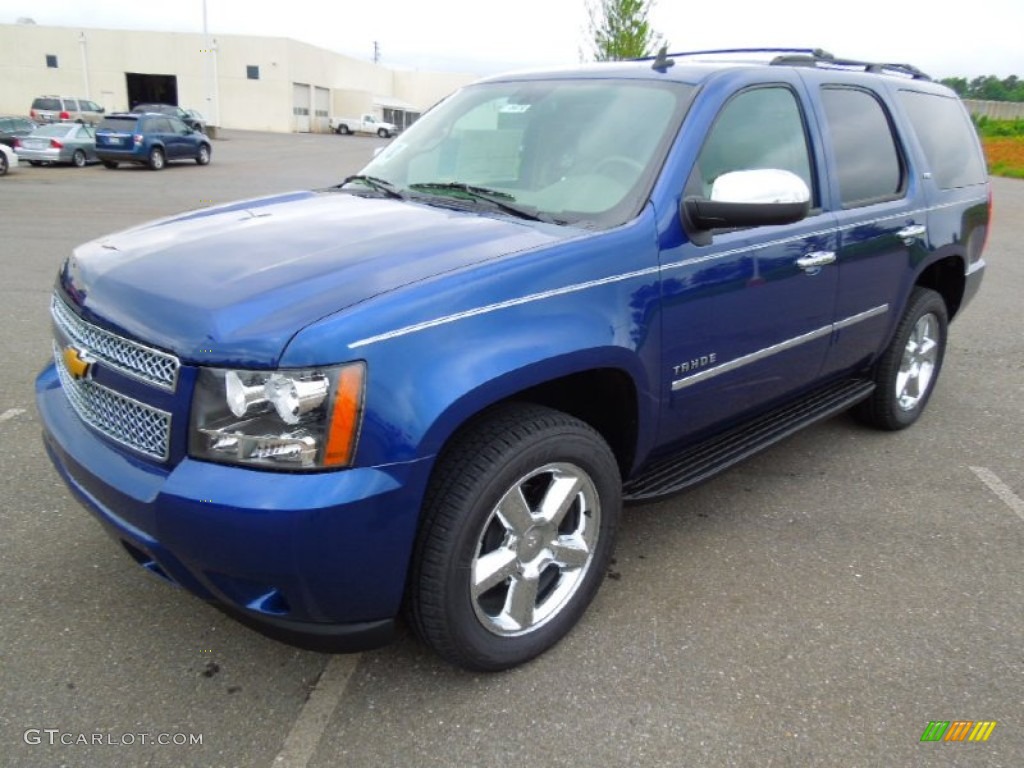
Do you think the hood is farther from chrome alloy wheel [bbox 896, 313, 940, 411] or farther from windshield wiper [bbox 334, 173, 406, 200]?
chrome alloy wheel [bbox 896, 313, 940, 411]

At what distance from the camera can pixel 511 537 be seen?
8.19 feet

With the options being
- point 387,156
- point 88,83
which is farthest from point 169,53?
point 387,156

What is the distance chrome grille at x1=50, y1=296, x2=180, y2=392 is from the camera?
6.99 ft

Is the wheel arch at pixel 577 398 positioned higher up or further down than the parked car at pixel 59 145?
higher up

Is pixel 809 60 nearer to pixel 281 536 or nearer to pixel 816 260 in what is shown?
pixel 816 260

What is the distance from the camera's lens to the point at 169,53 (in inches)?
2357

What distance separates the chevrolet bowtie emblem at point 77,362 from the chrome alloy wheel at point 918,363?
398 centimetres

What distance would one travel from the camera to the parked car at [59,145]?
22.1 m

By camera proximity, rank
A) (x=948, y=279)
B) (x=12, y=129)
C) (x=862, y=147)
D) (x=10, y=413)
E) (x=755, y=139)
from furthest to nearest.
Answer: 1. (x=12, y=129)
2. (x=948, y=279)
3. (x=10, y=413)
4. (x=862, y=147)
5. (x=755, y=139)

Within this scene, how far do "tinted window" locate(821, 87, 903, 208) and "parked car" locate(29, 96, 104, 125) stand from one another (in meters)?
40.3

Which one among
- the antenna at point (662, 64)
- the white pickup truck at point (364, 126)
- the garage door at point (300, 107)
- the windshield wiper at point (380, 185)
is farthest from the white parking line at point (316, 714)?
the garage door at point (300, 107)

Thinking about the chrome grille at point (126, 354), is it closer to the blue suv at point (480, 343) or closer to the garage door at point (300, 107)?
the blue suv at point (480, 343)

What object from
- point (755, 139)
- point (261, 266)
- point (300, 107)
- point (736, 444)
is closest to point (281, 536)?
point (261, 266)

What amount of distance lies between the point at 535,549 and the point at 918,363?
10.6ft
